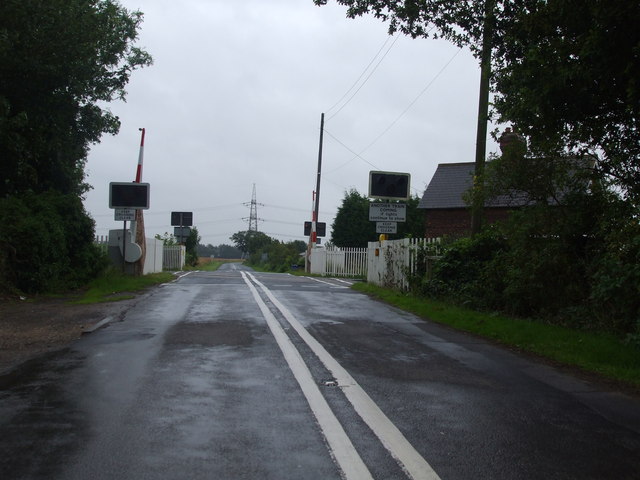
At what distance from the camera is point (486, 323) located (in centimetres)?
1105

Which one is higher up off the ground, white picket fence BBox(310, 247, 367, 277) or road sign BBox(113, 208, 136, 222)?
road sign BBox(113, 208, 136, 222)

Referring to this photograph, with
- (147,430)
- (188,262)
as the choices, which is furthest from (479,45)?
(188,262)

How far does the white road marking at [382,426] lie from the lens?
13.0ft

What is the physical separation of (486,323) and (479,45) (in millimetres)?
6189

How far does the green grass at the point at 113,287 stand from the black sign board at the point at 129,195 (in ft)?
7.58

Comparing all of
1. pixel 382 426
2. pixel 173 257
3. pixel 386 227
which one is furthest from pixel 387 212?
pixel 173 257

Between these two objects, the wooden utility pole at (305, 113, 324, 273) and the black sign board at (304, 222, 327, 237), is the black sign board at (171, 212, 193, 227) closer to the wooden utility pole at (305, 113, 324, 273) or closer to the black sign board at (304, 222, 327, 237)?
the black sign board at (304, 222, 327, 237)

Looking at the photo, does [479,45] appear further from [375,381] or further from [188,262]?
[188,262]

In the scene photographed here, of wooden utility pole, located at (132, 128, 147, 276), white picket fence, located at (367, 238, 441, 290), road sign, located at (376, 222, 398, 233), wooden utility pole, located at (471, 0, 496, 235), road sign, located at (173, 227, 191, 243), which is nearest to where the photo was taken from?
wooden utility pole, located at (471, 0, 496, 235)

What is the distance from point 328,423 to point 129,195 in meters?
17.2

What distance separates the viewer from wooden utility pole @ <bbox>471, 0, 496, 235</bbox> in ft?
39.9

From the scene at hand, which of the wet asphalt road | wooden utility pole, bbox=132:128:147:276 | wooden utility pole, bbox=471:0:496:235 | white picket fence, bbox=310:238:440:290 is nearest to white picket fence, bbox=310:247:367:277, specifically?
white picket fence, bbox=310:238:440:290

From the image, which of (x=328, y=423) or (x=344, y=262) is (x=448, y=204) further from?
(x=328, y=423)

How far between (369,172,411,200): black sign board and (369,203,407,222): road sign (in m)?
0.28
